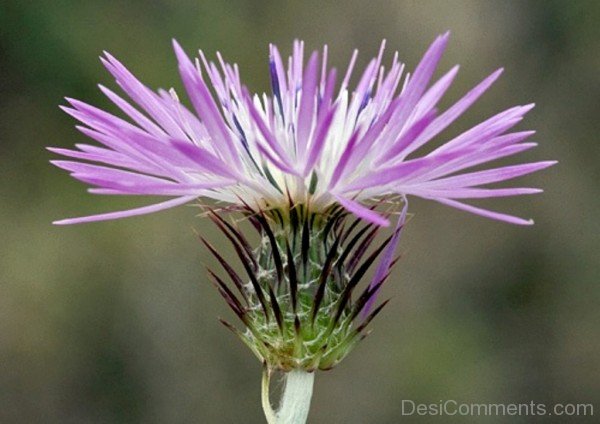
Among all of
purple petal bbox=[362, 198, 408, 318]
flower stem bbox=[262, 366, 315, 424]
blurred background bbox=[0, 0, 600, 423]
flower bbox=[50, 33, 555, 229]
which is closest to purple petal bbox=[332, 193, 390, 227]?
flower bbox=[50, 33, 555, 229]

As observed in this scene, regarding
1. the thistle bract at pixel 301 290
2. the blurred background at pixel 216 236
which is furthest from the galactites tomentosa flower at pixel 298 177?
the blurred background at pixel 216 236

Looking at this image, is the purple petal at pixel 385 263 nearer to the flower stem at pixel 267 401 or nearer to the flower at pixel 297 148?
the flower at pixel 297 148

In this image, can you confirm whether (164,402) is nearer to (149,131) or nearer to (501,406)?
(501,406)

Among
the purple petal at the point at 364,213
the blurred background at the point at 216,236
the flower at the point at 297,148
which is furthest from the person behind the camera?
the blurred background at the point at 216,236

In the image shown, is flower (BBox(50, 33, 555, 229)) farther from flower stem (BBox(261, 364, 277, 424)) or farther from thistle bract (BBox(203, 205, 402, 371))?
flower stem (BBox(261, 364, 277, 424))

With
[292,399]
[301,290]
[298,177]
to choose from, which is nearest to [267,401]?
[292,399]
